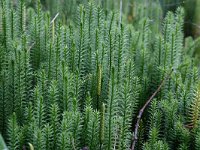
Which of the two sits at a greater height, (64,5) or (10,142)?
(64,5)

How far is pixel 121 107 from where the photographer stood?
1.84m

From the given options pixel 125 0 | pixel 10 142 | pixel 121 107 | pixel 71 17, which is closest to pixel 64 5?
pixel 71 17

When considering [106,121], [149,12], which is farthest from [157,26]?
[106,121]

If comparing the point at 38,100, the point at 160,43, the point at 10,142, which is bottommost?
the point at 10,142

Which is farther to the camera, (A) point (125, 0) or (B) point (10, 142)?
(A) point (125, 0)

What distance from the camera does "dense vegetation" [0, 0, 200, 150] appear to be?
5.49 feet

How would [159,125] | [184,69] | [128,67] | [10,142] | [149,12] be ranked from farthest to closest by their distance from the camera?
[149,12] → [184,69] → [128,67] → [159,125] → [10,142]

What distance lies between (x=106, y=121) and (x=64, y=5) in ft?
4.44

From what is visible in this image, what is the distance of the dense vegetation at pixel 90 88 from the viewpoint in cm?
167

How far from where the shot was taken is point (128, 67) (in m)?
1.94

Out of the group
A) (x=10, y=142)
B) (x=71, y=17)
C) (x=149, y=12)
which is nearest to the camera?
(x=10, y=142)

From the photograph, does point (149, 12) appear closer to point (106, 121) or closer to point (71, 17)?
point (71, 17)

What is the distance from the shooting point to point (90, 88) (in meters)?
1.94

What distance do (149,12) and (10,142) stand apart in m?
1.79
